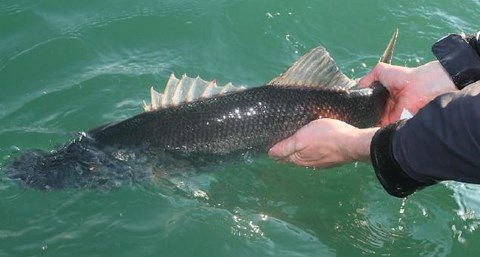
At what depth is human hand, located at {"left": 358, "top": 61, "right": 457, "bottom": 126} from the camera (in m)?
4.56

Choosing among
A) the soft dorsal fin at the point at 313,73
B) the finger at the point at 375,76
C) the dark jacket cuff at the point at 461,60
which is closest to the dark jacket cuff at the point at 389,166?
the soft dorsal fin at the point at 313,73

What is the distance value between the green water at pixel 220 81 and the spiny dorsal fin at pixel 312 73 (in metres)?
0.78

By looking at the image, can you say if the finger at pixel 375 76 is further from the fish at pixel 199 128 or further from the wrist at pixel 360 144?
the wrist at pixel 360 144

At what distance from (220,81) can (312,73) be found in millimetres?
2004

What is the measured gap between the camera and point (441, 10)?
762cm

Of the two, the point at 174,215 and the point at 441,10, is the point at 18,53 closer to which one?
the point at 174,215

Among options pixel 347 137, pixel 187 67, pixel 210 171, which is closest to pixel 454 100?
pixel 347 137

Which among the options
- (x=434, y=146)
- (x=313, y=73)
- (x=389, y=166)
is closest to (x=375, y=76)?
(x=313, y=73)

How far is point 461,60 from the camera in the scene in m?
4.36

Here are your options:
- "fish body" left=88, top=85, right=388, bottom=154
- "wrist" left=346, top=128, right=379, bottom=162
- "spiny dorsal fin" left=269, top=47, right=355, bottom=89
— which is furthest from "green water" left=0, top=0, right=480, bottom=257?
"wrist" left=346, top=128, right=379, bottom=162

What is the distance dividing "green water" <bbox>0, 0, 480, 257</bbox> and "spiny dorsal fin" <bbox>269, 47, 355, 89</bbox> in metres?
0.78

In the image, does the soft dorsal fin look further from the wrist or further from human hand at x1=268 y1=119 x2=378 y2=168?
the wrist

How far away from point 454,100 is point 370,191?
7.64 feet

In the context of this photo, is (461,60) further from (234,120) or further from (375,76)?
(234,120)
